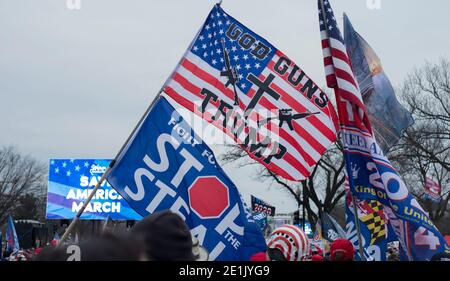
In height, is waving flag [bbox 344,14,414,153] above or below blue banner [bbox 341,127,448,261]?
above

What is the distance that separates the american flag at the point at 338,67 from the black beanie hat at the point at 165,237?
502 centimetres

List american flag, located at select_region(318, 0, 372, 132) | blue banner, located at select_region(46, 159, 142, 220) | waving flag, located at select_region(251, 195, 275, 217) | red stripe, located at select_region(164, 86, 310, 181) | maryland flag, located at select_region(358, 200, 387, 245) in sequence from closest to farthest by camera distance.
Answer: red stripe, located at select_region(164, 86, 310, 181), american flag, located at select_region(318, 0, 372, 132), maryland flag, located at select_region(358, 200, 387, 245), waving flag, located at select_region(251, 195, 275, 217), blue banner, located at select_region(46, 159, 142, 220)

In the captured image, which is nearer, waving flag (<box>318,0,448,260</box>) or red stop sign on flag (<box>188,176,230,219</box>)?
red stop sign on flag (<box>188,176,230,219</box>)

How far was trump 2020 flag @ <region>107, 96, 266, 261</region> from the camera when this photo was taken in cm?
603

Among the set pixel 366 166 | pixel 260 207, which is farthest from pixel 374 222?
pixel 260 207

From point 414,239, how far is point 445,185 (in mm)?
39831

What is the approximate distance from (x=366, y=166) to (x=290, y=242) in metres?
1.81

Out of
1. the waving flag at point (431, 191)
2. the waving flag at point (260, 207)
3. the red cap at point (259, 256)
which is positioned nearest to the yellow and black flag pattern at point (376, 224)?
the red cap at point (259, 256)

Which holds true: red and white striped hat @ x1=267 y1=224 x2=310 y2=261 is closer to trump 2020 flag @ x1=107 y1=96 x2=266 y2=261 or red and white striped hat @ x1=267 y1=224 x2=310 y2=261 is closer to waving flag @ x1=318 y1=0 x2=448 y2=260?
waving flag @ x1=318 y1=0 x2=448 y2=260

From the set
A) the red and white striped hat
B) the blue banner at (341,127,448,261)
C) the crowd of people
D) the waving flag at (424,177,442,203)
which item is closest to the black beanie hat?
the crowd of people

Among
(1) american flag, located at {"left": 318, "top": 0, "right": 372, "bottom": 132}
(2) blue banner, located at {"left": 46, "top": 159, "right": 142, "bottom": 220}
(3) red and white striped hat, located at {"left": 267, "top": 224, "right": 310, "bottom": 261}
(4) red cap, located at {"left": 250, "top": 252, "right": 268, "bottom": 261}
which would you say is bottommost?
(4) red cap, located at {"left": 250, "top": 252, "right": 268, "bottom": 261}

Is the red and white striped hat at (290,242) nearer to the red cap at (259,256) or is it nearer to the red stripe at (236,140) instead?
the red stripe at (236,140)

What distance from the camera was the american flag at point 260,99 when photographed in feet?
23.8

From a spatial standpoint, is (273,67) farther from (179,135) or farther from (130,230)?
(130,230)
